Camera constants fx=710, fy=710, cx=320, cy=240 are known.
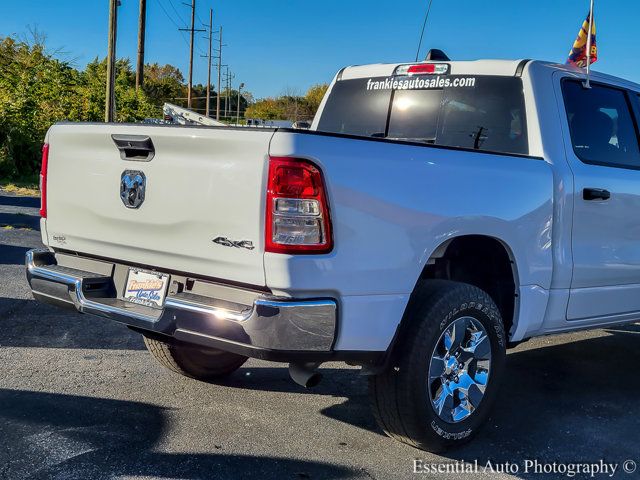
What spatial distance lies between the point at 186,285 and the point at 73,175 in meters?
1.05

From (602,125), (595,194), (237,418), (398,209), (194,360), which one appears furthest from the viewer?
(602,125)

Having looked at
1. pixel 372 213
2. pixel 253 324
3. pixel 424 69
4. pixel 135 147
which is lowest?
pixel 253 324

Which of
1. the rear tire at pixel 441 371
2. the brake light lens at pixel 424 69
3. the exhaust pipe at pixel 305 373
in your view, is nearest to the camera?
the exhaust pipe at pixel 305 373

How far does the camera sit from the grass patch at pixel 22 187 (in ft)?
52.9

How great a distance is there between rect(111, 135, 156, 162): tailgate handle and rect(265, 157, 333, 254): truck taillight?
0.79m

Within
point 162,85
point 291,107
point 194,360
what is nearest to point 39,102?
point 194,360

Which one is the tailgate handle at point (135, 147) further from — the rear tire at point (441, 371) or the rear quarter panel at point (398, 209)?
the rear tire at point (441, 371)

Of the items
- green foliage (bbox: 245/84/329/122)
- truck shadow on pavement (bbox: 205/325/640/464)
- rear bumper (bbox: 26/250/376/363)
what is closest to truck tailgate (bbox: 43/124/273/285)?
rear bumper (bbox: 26/250/376/363)

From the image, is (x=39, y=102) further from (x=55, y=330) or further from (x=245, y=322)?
(x=245, y=322)

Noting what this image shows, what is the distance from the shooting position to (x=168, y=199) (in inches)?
134

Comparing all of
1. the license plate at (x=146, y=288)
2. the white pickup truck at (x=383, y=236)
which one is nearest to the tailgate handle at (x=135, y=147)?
the white pickup truck at (x=383, y=236)

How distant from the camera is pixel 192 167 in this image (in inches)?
130

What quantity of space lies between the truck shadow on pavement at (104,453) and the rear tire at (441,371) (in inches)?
15.8

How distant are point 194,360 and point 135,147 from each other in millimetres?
1618
